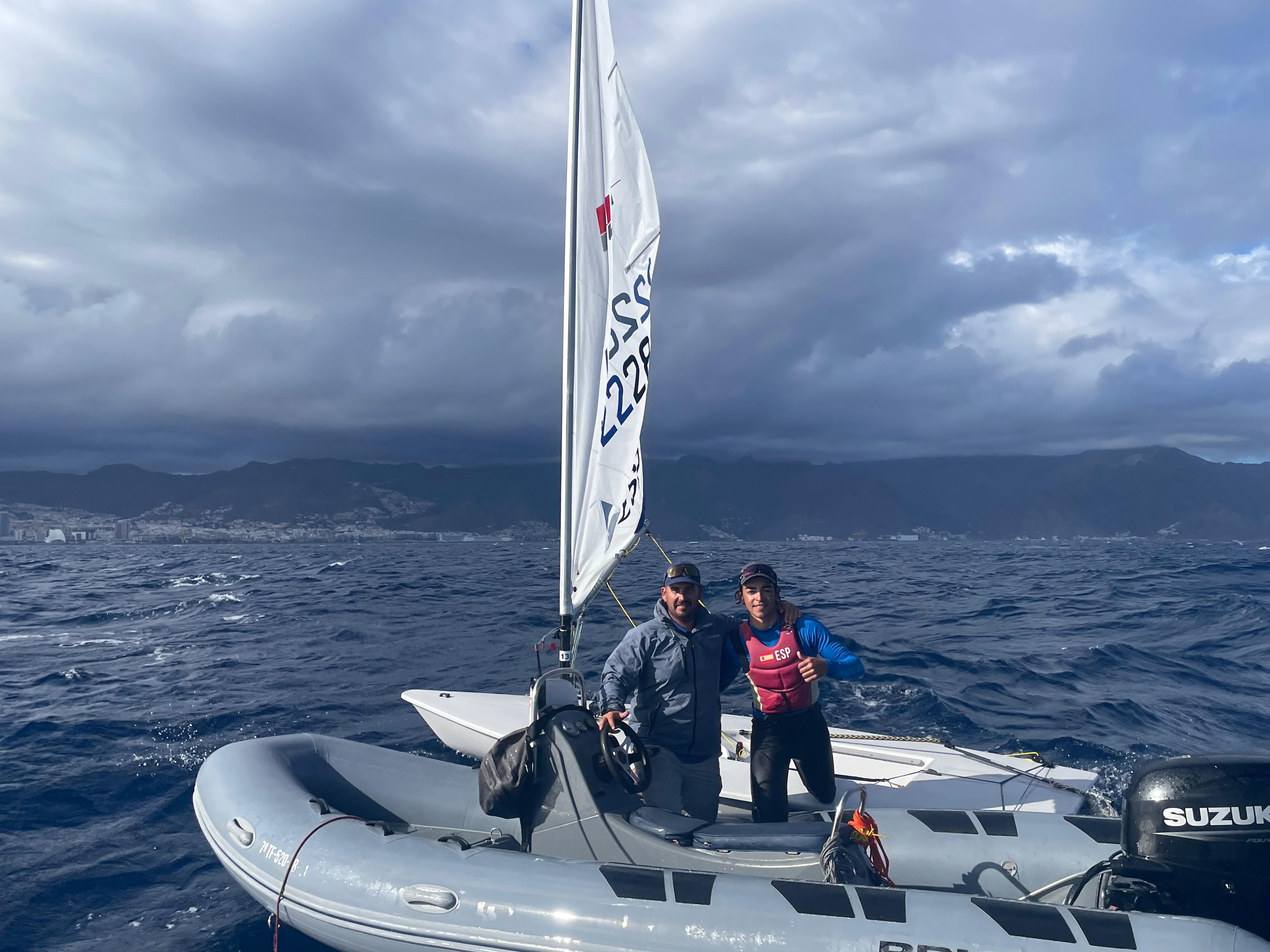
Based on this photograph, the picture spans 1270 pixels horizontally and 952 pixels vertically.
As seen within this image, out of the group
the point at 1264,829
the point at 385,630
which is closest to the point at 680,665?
the point at 1264,829

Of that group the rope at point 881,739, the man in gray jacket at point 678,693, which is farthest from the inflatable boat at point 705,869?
the rope at point 881,739

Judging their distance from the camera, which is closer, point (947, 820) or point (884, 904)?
point (884, 904)

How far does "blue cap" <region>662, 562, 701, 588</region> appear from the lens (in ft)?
13.6

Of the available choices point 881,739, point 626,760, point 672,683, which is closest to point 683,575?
point 672,683

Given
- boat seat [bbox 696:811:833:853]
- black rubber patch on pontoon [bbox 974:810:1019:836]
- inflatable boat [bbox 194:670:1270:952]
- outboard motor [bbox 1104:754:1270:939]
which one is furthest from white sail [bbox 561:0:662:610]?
outboard motor [bbox 1104:754:1270:939]

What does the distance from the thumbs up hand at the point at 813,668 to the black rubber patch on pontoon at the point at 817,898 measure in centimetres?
102

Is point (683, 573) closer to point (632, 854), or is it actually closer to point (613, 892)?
point (632, 854)

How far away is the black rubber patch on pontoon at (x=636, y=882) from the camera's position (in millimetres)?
3105

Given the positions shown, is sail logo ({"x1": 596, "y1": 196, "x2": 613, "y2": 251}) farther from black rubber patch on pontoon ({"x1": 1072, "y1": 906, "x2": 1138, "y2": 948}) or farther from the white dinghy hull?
black rubber patch on pontoon ({"x1": 1072, "y1": 906, "x2": 1138, "y2": 948})

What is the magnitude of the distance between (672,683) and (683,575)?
2.04 ft

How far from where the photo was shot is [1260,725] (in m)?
7.77

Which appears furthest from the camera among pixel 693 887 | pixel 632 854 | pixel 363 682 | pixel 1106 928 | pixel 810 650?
pixel 363 682

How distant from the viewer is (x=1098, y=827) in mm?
3740

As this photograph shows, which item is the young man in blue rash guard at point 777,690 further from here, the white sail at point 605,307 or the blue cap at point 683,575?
the white sail at point 605,307
